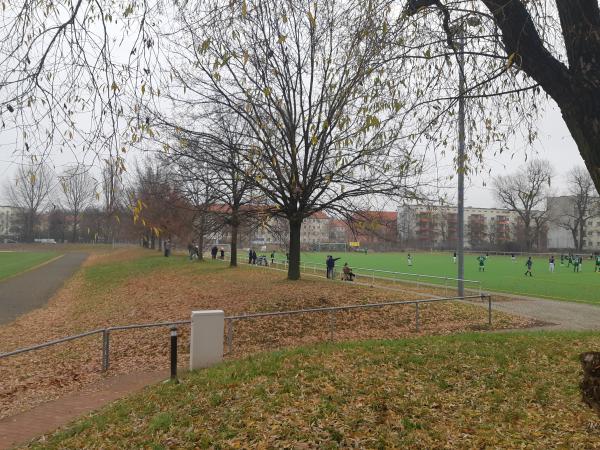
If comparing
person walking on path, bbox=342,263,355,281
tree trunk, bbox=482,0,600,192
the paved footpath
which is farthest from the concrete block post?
person walking on path, bbox=342,263,355,281

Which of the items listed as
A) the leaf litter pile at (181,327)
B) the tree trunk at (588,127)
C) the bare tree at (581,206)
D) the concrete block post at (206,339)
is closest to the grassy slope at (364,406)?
the concrete block post at (206,339)

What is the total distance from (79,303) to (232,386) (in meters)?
17.7

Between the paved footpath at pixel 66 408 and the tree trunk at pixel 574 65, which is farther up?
the tree trunk at pixel 574 65

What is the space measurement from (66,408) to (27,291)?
22.2m

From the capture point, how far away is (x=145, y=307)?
56.7 ft

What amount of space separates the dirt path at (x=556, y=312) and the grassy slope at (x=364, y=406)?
Answer: 626 centimetres

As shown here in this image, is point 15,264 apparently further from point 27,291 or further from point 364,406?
point 364,406

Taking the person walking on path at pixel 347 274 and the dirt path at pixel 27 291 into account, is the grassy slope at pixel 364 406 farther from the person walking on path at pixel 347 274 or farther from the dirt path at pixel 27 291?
the person walking on path at pixel 347 274

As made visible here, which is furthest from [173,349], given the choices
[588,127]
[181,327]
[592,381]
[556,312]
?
[556,312]

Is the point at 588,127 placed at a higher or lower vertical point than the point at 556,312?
higher

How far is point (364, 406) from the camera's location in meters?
5.52

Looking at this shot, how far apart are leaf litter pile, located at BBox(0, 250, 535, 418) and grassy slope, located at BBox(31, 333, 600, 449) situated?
279 cm

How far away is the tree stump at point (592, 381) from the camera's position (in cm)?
405

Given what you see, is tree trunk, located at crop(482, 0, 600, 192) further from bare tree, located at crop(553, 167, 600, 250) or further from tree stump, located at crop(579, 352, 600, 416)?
bare tree, located at crop(553, 167, 600, 250)
